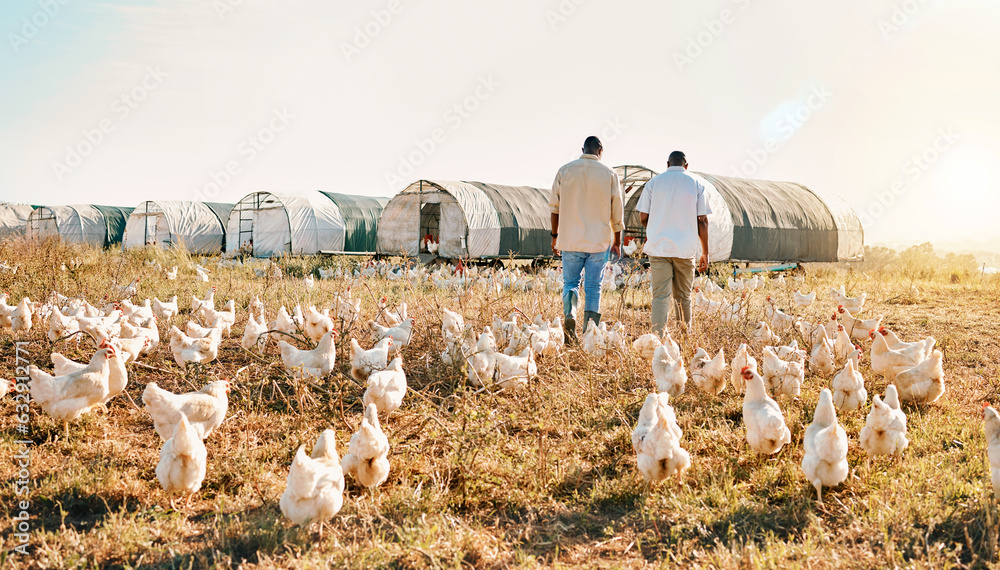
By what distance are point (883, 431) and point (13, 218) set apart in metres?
36.5

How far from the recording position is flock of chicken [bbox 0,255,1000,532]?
2701 mm

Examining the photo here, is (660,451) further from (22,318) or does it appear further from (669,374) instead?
(22,318)

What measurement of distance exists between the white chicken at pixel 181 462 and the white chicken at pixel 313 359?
4.58ft

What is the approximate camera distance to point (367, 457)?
2.77 metres

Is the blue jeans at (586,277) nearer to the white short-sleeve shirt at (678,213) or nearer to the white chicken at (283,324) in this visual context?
the white short-sleeve shirt at (678,213)

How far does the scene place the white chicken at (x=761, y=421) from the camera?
122 inches

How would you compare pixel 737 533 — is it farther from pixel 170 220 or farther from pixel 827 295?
pixel 170 220

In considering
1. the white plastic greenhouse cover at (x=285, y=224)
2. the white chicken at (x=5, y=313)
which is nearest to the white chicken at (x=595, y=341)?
the white chicken at (x=5, y=313)

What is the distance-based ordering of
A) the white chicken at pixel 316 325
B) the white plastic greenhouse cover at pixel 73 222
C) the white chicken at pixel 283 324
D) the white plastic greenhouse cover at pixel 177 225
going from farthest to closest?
the white plastic greenhouse cover at pixel 73 222
the white plastic greenhouse cover at pixel 177 225
the white chicken at pixel 283 324
the white chicken at pixel 316 325

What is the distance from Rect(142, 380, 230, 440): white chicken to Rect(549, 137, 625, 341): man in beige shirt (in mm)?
3447

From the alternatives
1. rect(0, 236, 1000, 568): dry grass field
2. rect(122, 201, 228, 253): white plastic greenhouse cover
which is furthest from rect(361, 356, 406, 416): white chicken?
rect(122, 201, 228, 253): white plastic greenhouse cover

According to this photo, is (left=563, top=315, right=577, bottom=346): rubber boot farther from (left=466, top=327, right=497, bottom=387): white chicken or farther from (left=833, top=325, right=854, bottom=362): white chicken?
(left=833, top=325, right=854, bottom=362): white chicken

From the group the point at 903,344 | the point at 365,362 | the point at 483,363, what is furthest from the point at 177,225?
the point at 903,344

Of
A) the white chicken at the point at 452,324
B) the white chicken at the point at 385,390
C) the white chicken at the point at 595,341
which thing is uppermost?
the white chicken at the point at 452,324
